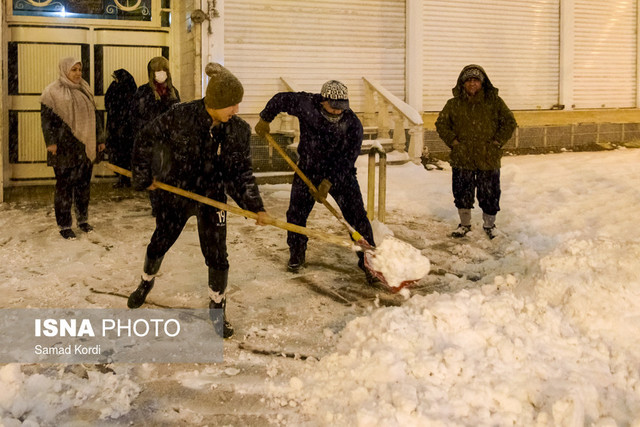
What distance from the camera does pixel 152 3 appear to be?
37.2ft

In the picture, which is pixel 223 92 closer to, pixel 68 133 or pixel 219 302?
pixel 219 302

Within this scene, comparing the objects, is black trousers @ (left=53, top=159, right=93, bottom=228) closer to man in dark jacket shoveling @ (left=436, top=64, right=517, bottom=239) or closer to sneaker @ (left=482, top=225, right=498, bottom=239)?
man in dark jacket shoveling @ (left=436, top=64, right=517, bottom=239)

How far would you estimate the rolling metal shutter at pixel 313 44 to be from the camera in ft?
37.6

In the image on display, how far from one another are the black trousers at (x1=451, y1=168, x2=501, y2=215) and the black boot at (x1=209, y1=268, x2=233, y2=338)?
3.96 metres

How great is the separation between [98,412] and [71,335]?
1274 mm

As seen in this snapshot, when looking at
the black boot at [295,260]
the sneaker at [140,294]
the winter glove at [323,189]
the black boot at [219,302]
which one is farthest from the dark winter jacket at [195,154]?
the black boot at [295,260]

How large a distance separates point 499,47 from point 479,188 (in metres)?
7.13

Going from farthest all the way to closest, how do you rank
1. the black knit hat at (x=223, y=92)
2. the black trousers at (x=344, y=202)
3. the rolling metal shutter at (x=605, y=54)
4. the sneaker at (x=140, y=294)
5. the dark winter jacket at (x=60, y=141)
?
the rolling metal shutter at (x=605, y=54) → the dark winter jacket at (x=60, y=141) → the black trousers at (x=344, y=202) → the sneaker at (x=140, y=294) → the black knit hat at (x=223, y=92)

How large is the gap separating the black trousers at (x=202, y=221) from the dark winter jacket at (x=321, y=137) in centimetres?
170

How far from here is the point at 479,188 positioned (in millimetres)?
7695

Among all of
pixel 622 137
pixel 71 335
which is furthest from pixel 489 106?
pixel 622 137

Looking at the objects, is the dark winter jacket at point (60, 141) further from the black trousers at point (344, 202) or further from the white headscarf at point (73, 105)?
the black trousers at point (344, 202)

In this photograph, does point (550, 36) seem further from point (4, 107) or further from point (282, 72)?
point (4, 107)

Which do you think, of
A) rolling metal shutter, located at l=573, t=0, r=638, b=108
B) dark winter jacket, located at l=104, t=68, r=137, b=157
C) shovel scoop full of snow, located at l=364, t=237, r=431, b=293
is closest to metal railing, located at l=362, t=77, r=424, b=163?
dark winter jacket, located at l=104, t=68, r=137, b=157
